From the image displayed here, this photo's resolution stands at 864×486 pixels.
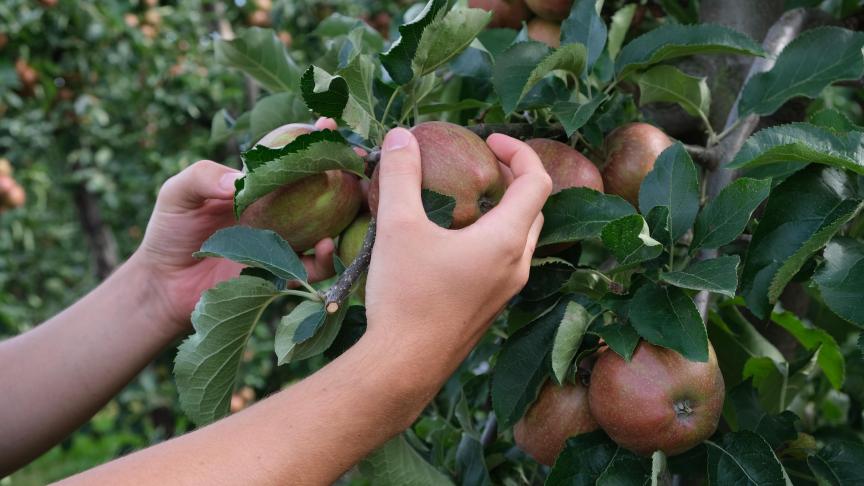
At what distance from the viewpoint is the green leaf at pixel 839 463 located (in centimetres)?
81

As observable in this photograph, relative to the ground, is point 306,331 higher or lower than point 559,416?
higher

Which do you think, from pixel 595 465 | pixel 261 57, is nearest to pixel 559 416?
pixel 595 465

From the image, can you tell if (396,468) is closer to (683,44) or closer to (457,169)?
(457,169)

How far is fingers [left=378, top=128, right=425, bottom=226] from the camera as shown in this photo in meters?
0.70

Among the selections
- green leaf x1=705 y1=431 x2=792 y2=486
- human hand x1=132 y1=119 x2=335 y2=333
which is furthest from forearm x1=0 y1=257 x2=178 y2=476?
green leaf x1=705 y1=431 x2=792 y2=486

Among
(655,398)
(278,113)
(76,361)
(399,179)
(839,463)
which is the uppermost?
(399,179)

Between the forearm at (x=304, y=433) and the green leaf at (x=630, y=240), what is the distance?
20cm

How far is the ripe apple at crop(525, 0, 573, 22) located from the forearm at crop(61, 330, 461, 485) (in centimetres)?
59

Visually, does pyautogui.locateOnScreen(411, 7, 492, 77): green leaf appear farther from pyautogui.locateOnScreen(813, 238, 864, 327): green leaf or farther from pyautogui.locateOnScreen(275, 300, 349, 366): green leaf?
pyautogui.locateOnScreen(813, 238, 864, 327): green leaf

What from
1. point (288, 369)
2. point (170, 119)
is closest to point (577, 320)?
point (288, 369)

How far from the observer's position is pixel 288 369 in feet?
10.0

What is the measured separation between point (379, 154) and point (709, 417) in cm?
42

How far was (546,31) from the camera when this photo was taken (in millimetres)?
1146

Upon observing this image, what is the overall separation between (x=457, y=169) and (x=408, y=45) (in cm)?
13
